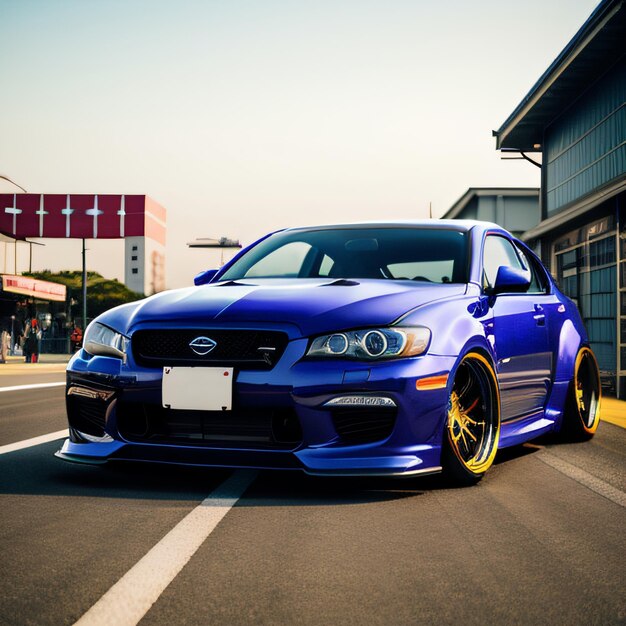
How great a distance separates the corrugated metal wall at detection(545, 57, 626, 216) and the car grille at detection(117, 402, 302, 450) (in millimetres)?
11816

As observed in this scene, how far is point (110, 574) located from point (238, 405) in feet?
4.34

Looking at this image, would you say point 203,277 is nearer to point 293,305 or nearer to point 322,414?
point 293,305

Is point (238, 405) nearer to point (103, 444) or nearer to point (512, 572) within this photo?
point (103, 444)

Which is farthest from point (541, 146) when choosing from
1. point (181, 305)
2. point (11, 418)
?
point (181, 305)

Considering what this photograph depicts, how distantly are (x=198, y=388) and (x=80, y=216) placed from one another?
58.0 m

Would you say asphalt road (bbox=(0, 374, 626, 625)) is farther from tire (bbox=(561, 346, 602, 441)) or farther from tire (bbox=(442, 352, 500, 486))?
tire (bbox=(561, 346, 602, 441))

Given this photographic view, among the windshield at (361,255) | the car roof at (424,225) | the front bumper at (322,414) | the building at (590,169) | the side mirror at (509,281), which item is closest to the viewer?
the front bumper at (322,414)

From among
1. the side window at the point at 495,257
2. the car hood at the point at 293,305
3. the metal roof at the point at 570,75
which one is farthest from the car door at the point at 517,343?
the metal roof at the point at 570,75

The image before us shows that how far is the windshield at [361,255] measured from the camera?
17.9ft

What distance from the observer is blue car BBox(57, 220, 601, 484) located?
418 cm

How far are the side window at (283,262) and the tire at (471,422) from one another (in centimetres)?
143

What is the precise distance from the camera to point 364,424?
422 centimetres

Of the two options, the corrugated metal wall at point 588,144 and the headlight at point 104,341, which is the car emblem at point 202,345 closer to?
the headlight at point 104,341

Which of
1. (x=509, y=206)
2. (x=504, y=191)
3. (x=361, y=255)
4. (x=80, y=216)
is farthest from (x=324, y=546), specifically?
(x=80, y=216)
